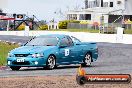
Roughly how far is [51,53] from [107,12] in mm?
77919

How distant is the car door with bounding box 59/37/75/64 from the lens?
72.4 ft

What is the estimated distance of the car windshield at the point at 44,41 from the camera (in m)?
21.9

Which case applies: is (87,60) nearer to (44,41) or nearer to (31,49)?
(44,41)

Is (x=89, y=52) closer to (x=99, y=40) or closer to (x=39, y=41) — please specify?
(x=39, y=41)

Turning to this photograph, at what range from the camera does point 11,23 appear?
381ft

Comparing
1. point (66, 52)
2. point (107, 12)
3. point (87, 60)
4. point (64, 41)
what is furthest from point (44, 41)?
point (107, 12)

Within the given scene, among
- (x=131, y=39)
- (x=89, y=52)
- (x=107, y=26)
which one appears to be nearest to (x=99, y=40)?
(x=131, y=39)

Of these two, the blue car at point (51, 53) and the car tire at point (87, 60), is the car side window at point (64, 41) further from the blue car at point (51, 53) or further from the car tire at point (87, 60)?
the car tire at point (87, 60)

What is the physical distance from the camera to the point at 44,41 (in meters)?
22.1

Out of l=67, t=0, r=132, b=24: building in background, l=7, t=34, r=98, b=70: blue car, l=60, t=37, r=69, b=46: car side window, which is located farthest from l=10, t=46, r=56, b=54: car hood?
l=67, t=0, r=132, b=24: building in background

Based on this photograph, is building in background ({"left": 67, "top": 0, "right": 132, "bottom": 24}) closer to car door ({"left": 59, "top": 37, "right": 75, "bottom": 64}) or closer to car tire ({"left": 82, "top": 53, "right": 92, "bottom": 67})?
car tire ({"left": 82, "top": 53, "right": 92, "bottom": 67})

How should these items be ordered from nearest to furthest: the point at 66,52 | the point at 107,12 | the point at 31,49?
1. the point at 31,49
2. the point at 66,52
3. the point at 107,12

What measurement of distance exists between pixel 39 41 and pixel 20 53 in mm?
1386

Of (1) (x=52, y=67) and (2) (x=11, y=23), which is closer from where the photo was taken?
(1) (x=52, y=67)
